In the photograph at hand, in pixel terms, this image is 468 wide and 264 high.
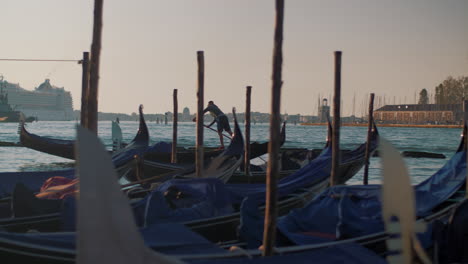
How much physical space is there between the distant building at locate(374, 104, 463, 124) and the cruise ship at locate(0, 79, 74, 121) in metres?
54.0

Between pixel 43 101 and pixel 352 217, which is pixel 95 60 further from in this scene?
pixel 43 101

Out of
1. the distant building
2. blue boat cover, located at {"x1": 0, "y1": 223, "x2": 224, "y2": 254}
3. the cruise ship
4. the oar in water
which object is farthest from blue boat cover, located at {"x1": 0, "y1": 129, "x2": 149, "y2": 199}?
the cruise ship

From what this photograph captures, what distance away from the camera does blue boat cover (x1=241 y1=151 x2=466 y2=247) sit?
3926mm

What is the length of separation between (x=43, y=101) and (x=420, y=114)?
63708mm

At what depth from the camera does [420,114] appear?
70125 millimetres

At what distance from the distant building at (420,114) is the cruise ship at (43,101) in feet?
177

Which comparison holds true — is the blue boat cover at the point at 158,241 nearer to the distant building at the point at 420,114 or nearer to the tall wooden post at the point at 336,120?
the tall wooden post at the point at 336,120

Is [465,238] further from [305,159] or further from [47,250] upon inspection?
[305,159]

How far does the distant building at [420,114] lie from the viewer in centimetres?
6481

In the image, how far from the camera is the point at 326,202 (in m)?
4.40

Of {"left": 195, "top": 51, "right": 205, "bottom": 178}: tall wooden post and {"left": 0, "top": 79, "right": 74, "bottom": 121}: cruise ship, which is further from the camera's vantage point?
{"left": 0, "top": 79, "right": 74, "bottom": 121}: cruise ship

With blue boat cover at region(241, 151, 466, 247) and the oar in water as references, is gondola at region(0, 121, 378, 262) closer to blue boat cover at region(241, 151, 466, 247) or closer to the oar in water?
blue boat cover at region(241, 151, 466, 247)

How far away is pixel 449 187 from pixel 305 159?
6.13 meters

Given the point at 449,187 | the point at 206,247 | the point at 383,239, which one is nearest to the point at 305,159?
the point at 449,187
